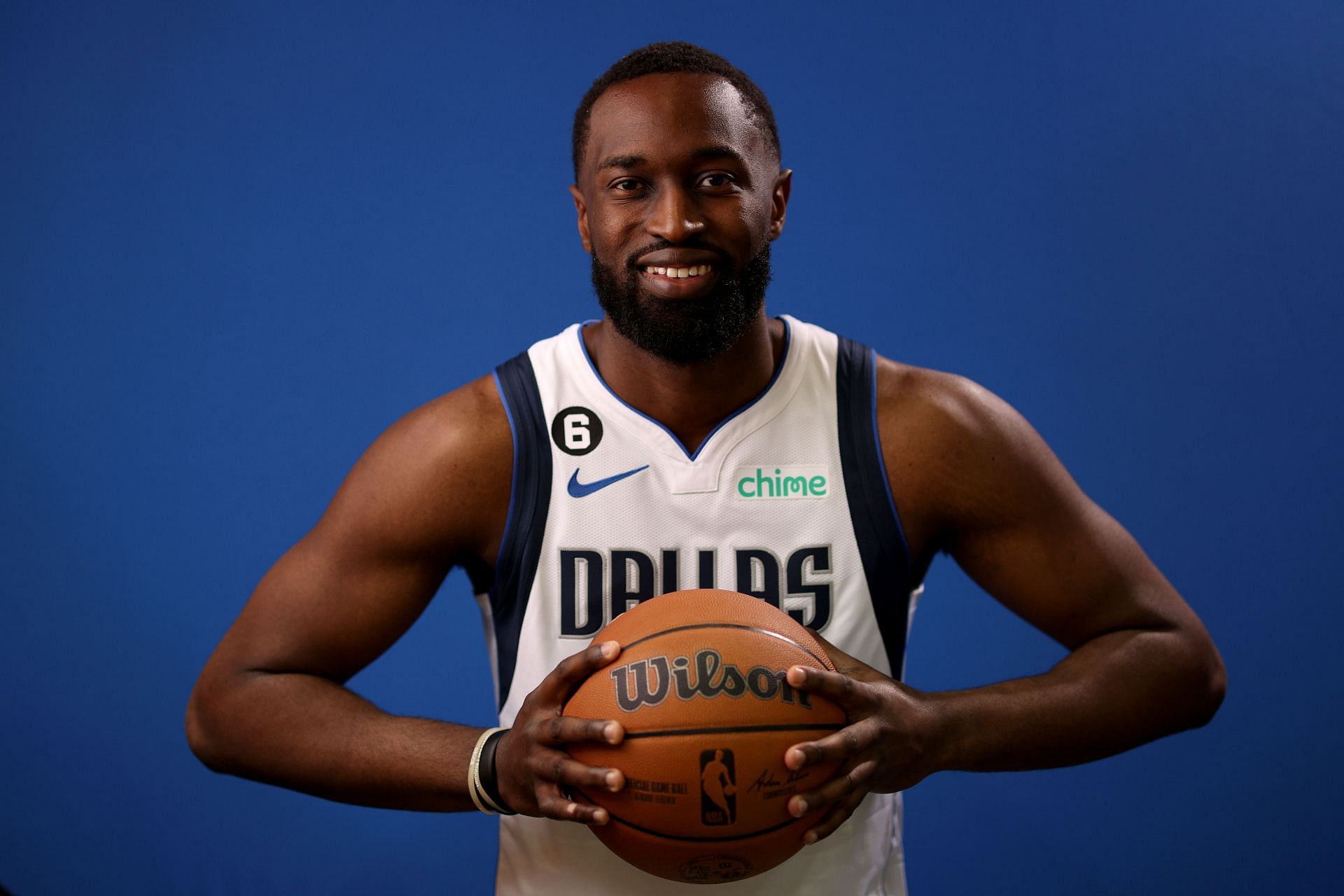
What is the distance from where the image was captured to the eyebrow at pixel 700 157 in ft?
5.66

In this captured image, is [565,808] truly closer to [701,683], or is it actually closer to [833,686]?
[701,683]

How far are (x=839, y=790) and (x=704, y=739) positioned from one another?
A: 0.16 meters

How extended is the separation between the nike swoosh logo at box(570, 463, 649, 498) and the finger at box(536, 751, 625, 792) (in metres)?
0.49

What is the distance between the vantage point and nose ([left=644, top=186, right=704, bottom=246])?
1.69m

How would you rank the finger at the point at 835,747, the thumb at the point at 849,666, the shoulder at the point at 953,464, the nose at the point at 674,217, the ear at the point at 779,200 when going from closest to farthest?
the finger at the point at 835,747, the thumb at the point at 849,666, the nose at the point at 674,217, the shoulder at the point at 953,464, the ear at the point at 779,200

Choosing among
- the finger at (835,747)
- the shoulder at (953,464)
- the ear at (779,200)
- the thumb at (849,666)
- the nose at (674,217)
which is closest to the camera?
the finger at (835,747)

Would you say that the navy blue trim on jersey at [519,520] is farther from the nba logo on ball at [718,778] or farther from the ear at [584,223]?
the nba logo on ball at [718,778]

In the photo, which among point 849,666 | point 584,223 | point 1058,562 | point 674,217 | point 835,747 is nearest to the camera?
point 835,747

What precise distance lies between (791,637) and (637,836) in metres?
0.28

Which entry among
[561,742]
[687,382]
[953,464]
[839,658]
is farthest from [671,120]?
[561,742]

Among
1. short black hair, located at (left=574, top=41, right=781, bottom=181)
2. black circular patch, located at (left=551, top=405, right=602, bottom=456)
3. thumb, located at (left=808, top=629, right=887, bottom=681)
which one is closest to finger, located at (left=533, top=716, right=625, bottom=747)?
thumb, located at (left=808, top=629, right=887, bottom=681)

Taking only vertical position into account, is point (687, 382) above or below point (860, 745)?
above

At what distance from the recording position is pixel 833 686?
1.34m

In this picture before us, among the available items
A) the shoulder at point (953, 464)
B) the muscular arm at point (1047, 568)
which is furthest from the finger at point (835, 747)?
the shoulder at point (953, 464)
